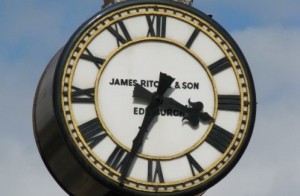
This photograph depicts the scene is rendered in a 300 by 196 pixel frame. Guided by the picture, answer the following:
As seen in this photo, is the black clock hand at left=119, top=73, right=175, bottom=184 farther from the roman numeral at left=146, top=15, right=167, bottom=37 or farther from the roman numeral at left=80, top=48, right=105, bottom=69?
the roman numeral at left=80, top=48, right=105, bottom=69

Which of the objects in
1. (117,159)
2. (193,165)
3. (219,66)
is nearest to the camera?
(117,159)

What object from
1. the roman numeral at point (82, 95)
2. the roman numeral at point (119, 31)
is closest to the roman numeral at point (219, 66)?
the roman numeral at point (119, 31)

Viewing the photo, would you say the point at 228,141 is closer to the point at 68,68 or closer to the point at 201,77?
the point at 201,77

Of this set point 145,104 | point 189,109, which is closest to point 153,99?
point 145,104

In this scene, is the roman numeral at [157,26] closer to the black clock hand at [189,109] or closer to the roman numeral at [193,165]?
the black clock hand at [189,109]

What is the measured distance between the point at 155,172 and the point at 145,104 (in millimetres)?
589

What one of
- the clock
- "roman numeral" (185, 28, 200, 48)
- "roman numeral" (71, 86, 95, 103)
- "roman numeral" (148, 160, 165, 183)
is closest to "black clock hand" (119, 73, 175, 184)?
the clock

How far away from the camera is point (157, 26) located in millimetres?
10867

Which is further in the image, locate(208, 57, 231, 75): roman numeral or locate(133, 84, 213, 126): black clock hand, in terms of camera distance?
locate(208, 57, 231, 75): roman numeral

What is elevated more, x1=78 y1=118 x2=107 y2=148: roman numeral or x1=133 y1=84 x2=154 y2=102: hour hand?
x1=133 y1=84 x2=154 y2=102: hour hand

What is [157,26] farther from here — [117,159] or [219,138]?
[117,159]

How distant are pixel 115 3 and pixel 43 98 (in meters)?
1.00

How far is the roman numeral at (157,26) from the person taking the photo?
10.8m

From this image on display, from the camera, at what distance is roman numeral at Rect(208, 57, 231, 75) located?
1085 centimetres
